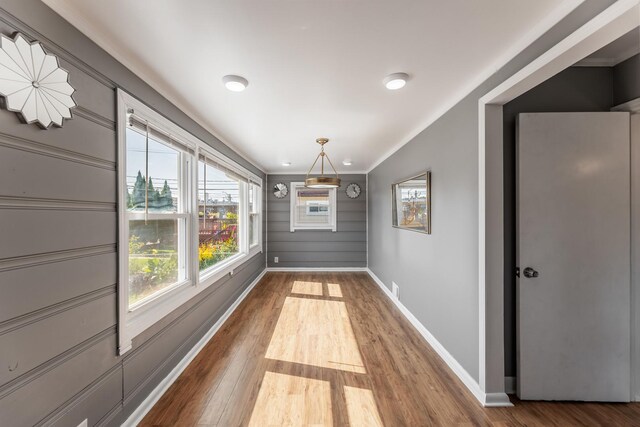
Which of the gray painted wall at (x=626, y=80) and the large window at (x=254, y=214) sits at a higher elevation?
the gray painted wall at (x=626, y=80)

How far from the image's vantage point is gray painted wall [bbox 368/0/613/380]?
5.77 feet

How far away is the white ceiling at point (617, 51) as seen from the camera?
1.73 m

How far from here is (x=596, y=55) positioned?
1883mm

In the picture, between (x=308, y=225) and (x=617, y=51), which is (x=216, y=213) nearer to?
(x=308, y=225)

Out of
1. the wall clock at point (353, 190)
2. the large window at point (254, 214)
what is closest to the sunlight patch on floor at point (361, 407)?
the large window at point (254, 214)

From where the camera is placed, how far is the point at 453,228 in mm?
2311

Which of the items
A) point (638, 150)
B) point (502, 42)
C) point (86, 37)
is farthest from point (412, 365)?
point (86, 37)

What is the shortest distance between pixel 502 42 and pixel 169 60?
2.05m

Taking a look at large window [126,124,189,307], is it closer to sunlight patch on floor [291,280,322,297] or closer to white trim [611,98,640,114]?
sunlight patch on floor [291,280,322,297]

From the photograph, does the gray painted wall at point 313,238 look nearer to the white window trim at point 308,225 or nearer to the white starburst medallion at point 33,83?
the white window trim at point 308,225

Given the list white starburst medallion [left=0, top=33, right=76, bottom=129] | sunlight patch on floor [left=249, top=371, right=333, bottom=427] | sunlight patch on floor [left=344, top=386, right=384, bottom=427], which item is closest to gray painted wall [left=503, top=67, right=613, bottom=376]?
sunlight patch on floor [left=344, top=386, right=384, bottom=427]

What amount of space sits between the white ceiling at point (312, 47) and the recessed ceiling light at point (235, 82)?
52 mm

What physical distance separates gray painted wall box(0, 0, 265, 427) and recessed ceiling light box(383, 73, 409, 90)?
5.73ft

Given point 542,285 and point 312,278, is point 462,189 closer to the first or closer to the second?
point 542,285
